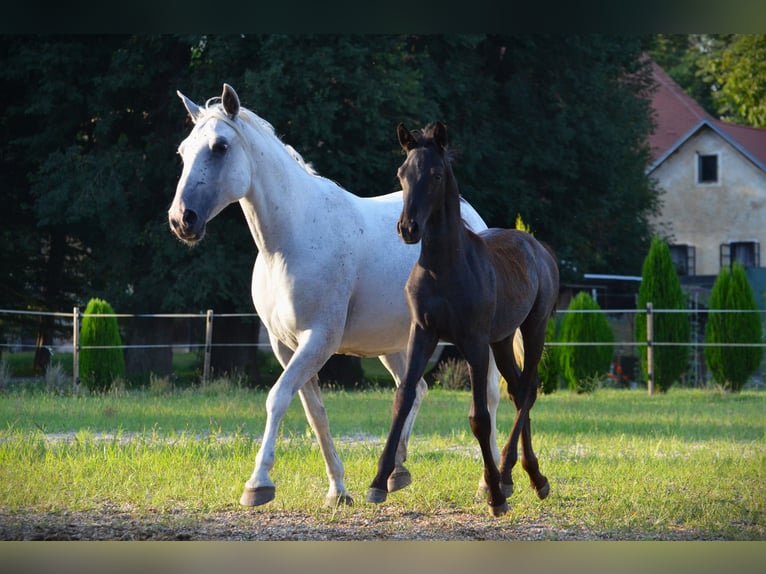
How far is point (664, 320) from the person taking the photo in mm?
17156

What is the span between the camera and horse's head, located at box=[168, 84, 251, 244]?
5031mm

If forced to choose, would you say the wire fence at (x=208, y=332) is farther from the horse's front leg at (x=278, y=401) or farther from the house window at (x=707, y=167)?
the horse's front leg at (x=278, y=401)

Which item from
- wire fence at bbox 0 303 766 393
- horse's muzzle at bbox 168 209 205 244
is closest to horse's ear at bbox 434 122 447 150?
horse's muzzle at bbox 168 209 205 244

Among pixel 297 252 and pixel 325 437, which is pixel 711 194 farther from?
pixel 297 252

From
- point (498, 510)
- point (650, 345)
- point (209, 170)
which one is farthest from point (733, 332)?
point (209, 170)

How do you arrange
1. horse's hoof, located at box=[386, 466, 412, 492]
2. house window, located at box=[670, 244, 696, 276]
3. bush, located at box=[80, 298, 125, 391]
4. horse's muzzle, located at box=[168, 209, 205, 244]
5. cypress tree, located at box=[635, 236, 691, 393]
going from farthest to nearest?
house window, located at box=[670, 244, 696, 276] < cypress tree, located at box=[635, 236, 691, 393] < bush, located at box=[80, 298, 125, 391] < horse's hoof, located at box=[386, 466, 412, 492] < horse's muzzle, located at box=[168, 209, 205, 244]

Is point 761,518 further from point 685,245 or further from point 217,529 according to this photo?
point 685,245

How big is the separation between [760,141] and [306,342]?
21434 mm

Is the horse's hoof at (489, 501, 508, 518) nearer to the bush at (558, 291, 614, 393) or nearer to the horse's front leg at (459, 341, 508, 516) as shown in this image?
the horse's front leg at (459, 341, 508, 516)

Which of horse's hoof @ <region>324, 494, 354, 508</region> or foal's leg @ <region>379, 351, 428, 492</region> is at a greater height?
foal's leg @ <region>379, 351, 428, 492</region>

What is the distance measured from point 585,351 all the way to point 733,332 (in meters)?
2.25

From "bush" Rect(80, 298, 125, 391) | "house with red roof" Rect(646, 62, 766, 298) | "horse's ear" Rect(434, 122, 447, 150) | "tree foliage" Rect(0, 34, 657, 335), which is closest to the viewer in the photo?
"horse's ear" Rect(434, 122, 447, 150)

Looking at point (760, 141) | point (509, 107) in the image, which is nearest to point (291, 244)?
point (509, 107)
